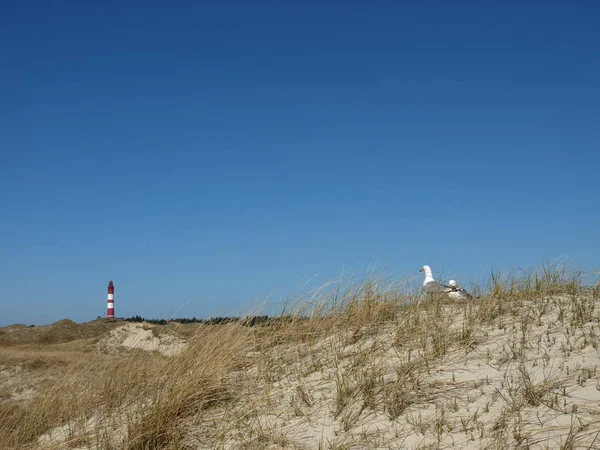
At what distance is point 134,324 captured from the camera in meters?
17.2

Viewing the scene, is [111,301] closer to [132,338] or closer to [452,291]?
[132,338]

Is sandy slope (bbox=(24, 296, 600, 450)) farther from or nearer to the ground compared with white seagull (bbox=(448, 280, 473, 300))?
nearer to the ground

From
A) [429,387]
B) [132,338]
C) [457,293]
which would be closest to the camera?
[429,387]

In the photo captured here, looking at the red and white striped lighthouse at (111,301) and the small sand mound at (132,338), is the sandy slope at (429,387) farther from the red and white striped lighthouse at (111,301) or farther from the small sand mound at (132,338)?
the red and white striped lighthouse at (111,301)

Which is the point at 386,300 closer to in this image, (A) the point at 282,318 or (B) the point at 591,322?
(A) the point at 282,318

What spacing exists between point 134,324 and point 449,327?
13176 mm

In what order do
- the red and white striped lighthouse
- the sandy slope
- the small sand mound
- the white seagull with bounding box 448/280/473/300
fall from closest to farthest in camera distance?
the sandy slope < the white seagull with bounding box 448/280/473/300 < the small sand mound < the red and white striped lighthouse

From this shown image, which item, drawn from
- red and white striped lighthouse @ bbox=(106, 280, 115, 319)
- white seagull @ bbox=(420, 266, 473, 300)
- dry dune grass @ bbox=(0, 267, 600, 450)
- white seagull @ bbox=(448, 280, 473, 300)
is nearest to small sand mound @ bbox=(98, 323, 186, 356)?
dry dune grass @ bbox=(0, 267, 600, 450)

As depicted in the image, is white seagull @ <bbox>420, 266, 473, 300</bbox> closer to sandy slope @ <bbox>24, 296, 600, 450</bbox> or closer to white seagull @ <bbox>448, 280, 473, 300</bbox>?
white seagull @ <bbox>448, 280, 473, 300</bbox>

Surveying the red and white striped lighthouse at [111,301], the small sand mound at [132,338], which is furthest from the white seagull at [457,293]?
the red and white striped lighthouse at [111,301]

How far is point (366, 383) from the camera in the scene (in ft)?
15.6

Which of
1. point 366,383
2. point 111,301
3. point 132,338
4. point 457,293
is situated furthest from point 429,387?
point 111,301

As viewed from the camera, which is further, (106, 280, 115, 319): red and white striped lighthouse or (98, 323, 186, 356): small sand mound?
(106, 280, 115, 319): red and white striped lighthouse

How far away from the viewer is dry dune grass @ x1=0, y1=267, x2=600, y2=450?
4172mm
